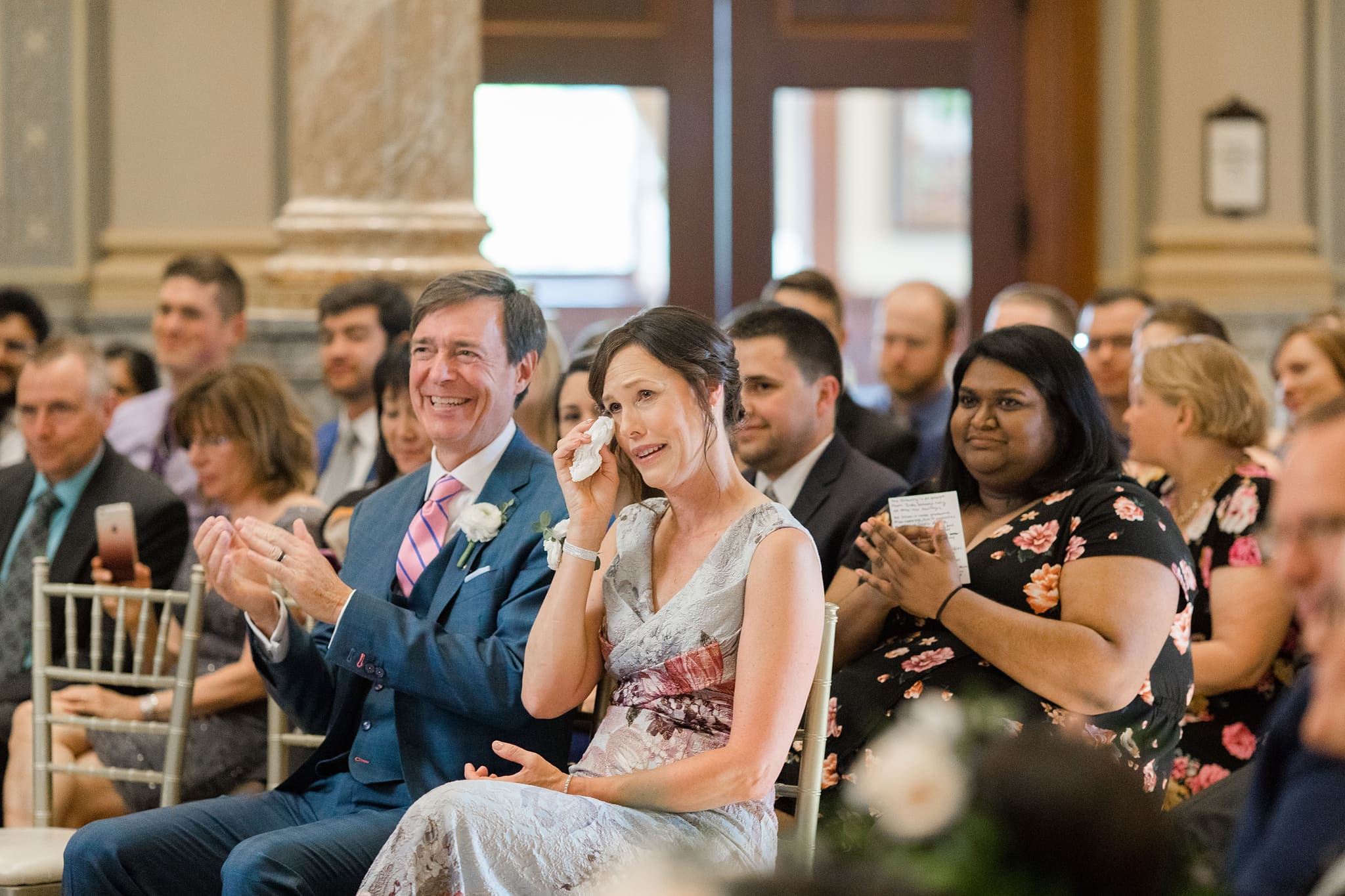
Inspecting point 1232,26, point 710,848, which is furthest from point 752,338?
point 1232,26

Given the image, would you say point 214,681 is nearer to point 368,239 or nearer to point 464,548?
point 464,548

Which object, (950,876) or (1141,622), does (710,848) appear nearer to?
(1141,622)

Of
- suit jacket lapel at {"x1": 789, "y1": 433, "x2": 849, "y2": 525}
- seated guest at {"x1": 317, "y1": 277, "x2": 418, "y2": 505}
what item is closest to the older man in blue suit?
suit jacket lapel at {"x1": 789, "y1": 433, "x2": 849, "y2": 525}

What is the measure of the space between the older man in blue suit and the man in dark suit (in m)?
0.80

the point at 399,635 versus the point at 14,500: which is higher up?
the point at 14,500

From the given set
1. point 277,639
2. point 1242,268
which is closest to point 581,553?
point 277,639

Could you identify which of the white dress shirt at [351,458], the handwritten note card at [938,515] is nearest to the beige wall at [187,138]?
the white dress shirt at [351,458]

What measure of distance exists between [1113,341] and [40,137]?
4032 mm

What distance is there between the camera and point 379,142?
5.28 meters

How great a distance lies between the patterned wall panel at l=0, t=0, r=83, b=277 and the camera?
18.6 feet

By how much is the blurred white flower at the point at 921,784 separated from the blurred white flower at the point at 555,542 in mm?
1296

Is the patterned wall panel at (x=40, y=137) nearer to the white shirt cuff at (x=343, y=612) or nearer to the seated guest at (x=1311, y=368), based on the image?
the white shirt cuff at (x=343, y=612)

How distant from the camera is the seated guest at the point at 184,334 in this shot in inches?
191

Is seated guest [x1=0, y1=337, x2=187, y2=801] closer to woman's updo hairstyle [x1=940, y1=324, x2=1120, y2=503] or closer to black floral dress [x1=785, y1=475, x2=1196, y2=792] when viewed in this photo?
black floral dress [x1=785, y1=475, x2=1196, y2=792]
